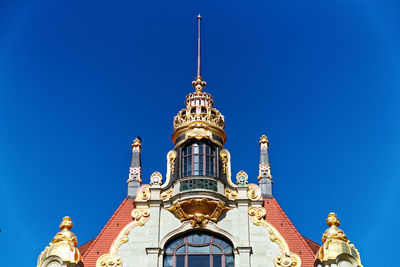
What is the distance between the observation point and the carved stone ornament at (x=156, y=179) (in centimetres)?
3794

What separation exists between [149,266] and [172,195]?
390 cm

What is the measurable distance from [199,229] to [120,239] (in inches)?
146

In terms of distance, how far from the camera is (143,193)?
124ft

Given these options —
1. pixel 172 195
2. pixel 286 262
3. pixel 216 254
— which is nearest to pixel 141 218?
pixel 172 195

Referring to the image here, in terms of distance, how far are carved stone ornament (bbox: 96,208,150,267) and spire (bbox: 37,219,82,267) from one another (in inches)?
66.0

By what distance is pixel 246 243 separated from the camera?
35719 mm

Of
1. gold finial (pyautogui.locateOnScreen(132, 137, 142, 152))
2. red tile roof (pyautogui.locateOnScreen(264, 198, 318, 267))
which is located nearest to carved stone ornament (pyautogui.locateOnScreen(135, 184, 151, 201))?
gold finial (pyautogui.locateOnScreen(132, 137, 142, 152))

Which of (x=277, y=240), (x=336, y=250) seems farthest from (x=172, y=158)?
(x=336, y=250)

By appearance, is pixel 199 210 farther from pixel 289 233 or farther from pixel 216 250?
pixel 289 233

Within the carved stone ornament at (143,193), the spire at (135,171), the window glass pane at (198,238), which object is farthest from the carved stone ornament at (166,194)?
the spire at (135,171)

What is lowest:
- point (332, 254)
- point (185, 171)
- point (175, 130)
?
point (332, 254)

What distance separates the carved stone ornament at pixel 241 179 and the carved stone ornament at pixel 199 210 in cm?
181

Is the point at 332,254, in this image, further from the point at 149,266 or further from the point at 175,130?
the point at 175,130

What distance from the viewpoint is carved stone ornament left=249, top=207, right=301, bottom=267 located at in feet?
116
